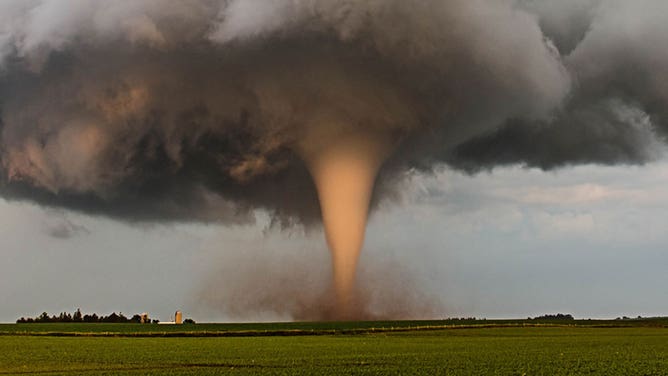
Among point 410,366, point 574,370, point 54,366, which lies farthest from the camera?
point 54,366

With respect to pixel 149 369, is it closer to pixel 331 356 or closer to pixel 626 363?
pixel 331 356

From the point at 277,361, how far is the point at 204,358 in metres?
6.41

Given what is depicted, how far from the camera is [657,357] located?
50.3m

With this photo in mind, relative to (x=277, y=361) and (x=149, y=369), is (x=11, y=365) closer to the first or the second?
(x=149, y=369)

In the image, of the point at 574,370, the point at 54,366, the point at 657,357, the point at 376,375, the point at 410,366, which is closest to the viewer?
the point at 376,375

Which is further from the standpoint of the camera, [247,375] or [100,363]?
[100,363]

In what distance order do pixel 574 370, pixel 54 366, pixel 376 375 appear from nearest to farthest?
pixel 376 375 < pixel 574 370 < pixel 54 366

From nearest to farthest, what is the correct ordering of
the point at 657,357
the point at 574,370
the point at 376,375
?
the point at 376,375, the point at 574,370, the point at 657,357

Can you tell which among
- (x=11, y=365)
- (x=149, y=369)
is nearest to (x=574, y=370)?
(x=149, y=369)

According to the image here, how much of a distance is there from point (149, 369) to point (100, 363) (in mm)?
7112

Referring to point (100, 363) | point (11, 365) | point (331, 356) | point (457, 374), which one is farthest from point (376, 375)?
point (11, 365)

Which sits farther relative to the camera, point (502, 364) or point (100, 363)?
point (100, 363)

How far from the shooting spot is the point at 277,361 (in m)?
47.3

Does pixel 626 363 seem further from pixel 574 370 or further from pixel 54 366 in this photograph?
pixel 54 366
